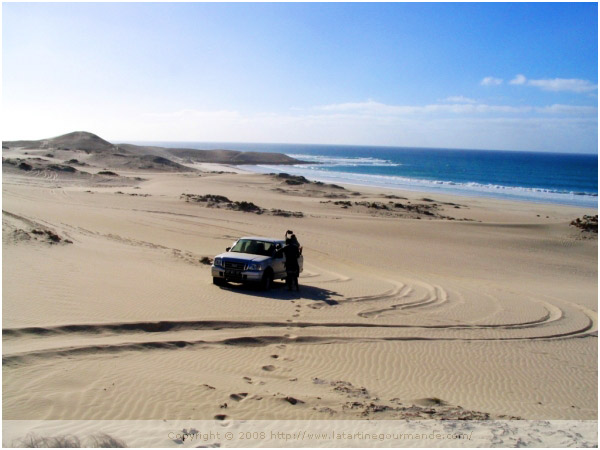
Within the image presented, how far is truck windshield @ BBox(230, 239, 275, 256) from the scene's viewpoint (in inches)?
598

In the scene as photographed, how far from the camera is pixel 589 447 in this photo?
6.58m

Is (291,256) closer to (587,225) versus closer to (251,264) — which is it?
(251,264)

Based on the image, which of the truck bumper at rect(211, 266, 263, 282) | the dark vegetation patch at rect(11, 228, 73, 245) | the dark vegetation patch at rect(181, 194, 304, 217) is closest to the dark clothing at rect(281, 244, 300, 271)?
the truck bumper at rect(211, 266, 263, 282)

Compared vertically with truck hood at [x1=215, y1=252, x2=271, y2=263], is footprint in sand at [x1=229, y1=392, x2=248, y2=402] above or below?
below

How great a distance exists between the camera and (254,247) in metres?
15.4

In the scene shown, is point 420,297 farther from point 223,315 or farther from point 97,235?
point 97,235

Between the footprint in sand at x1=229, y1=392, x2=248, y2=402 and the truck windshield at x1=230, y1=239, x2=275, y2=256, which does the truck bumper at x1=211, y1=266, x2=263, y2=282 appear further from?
the footprint in sand at x1=229, y1=392, x2=248, y2=402

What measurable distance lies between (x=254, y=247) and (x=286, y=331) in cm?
477

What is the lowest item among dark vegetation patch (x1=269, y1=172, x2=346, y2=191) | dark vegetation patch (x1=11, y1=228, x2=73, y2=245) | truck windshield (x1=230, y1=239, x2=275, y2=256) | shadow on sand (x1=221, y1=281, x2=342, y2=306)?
shadow on sand (x1=221, y1=281, x2=342, y2=306)

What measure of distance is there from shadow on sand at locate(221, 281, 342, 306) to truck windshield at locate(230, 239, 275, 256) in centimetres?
100

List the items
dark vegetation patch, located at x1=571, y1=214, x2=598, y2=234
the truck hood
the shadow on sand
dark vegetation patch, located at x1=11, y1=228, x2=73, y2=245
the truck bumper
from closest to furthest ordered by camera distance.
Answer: the shadow on sand → the truck bumper → the truck hood → dark vegetation patch, located at x1=11, y1=228, x2=73, y2=245 → dark vegetation patch, located at x1=571, y1=214, x2=598, y2=234

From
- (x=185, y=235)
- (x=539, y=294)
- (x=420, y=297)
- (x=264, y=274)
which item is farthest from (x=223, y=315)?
(x=185, y=235)

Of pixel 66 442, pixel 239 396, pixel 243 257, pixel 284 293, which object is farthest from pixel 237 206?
pixel 66 442

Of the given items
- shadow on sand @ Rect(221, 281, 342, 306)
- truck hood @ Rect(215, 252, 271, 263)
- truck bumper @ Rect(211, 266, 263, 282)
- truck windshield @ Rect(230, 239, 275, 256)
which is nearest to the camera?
shadow on sand @ Rect(221, 281, 342, 306)
